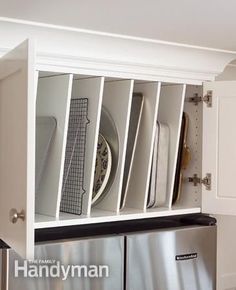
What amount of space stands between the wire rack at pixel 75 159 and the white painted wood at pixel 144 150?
0.27 m

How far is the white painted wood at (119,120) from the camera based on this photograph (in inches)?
71.9

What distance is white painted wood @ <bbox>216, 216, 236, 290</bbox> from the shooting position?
246 centimetres

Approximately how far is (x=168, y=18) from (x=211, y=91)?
58cm

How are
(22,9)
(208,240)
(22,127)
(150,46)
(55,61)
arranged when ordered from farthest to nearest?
1. (208,240)
2. (150,46)
3. (55,61)
4. (22,9)
5. (22,127)

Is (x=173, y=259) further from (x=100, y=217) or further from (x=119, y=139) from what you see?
(x=119, y=139)

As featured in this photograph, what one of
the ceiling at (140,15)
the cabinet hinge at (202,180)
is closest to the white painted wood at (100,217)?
the cabinet hinge at (202,180)

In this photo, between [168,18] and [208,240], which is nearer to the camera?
[168,18]

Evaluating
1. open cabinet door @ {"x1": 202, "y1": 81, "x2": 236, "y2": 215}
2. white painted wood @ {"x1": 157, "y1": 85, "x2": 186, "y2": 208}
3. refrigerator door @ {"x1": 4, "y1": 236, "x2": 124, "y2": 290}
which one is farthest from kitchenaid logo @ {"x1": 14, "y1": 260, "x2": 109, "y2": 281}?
open cabinet door @ {"x1": 202, "y1": 81, "x2": 236, "y2": 215}

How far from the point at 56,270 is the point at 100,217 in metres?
0.24

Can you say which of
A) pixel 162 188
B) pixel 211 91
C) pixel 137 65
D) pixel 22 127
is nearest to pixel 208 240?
pixel 162 188

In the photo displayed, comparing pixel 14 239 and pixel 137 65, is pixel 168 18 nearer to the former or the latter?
Result: pixel 137 65

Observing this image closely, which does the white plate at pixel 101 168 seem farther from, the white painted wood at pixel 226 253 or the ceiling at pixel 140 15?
the white painted wood at pixel 226 253

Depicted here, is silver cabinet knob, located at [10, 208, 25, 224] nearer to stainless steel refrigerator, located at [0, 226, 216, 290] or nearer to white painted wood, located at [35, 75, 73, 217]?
stainless steel refrigerator, located at [0, 226, 216, 290]

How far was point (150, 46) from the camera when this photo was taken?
5.86 feet
